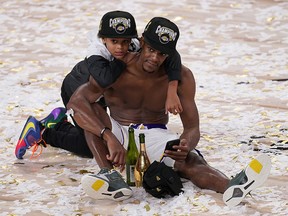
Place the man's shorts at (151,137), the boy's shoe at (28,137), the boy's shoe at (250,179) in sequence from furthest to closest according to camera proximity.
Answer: the boy's shoe at (28,137) → the man's shorts at (151,137) → the boy's shoe at (250,179)

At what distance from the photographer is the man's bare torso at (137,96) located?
5.61 m

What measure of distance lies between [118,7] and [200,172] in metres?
5.82

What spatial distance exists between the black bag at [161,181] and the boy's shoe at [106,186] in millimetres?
134

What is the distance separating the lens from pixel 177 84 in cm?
549

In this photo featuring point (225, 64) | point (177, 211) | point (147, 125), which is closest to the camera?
point (177, 211)

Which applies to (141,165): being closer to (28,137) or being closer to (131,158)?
(131,158)

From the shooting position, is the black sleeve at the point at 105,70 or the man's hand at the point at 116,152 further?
the black sleeve at the point at 105,70

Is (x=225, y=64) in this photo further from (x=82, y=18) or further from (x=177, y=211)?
(x=177, y=211)

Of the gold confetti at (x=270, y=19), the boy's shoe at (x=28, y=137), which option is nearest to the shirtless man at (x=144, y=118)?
the boy's shoe at (x=28, y=137)

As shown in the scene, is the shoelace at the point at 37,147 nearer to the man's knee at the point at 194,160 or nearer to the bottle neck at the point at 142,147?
the bottle neck at the point at 142,147

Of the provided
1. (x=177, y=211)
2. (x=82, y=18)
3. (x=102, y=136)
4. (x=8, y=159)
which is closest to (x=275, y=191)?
(x=177, y=211)

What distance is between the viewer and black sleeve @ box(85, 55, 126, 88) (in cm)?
549

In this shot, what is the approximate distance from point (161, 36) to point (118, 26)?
13.2 inches

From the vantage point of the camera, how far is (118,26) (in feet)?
18.0
